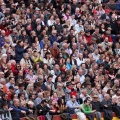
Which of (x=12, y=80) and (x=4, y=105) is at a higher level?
(x=12, y=80)

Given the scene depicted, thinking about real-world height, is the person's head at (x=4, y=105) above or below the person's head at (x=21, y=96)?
below

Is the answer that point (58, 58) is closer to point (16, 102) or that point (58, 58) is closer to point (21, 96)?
point (21, 96)

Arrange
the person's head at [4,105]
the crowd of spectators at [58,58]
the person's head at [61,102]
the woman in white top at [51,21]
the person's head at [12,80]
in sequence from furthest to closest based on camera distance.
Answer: the woman in white top at [51,21]
the person's head at [61,102]
the crowd of spectators at [58,58]
the person's head at [12,80]
the person's head at [4,105]

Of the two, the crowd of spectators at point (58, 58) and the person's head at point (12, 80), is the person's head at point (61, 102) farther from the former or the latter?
the person's head at point (12, 80)

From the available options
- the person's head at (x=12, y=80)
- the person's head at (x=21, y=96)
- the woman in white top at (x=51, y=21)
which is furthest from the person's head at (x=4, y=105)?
the woman in white top at (x=51, y=21)

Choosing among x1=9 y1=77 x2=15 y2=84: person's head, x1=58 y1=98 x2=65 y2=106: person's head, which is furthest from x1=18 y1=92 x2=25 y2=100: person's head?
x1=58 y1=98 x2=65 y2=106: person's head

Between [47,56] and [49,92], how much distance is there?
2871 millimetres

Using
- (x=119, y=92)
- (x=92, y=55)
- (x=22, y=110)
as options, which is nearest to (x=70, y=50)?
(x=92, y=55)

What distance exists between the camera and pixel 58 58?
31922mm

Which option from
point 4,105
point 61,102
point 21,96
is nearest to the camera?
point 4,105

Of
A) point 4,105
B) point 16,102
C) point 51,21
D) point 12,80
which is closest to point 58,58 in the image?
point 51,21

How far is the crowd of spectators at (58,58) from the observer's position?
28.3 m

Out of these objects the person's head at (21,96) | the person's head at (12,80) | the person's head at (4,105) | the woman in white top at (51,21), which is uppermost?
the woman in white top at (51,21)

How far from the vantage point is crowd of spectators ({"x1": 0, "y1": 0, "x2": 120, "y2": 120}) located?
2831 cm
